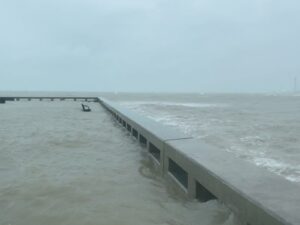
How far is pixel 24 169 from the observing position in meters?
8.77

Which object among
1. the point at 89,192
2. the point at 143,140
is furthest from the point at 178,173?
the point at 143,140

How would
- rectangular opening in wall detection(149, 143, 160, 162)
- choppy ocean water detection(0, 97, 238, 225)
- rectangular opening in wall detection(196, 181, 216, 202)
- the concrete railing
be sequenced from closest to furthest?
the concrete railing, choppy ocean water detection(0, 97, 238, 225), rectangular opening in wall detection(196, 181, 216, 202), rectangular opening in wall detection(149, 143, 160, 162)

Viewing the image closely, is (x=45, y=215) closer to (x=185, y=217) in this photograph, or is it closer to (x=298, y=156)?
(x=185, y=217)

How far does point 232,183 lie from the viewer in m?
5.09

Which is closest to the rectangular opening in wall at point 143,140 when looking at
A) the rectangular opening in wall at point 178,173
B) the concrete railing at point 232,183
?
the concrete railing at point 232,183

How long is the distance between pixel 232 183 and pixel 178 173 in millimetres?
3022

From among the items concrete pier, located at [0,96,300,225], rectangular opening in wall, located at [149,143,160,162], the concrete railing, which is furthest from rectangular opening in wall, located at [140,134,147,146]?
the concrete railing

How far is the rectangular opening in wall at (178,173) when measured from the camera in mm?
7496

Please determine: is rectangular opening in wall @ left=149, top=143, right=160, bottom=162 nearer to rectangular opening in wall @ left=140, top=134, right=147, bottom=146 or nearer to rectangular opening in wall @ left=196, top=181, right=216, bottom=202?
rectangular opening in wall @ left=140, top=134, right=147, bottom=146

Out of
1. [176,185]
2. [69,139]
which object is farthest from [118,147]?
[176,185]

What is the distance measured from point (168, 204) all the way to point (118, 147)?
6.40 meters

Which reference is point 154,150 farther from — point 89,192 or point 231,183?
point 231,183

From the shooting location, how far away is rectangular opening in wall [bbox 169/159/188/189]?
750cm

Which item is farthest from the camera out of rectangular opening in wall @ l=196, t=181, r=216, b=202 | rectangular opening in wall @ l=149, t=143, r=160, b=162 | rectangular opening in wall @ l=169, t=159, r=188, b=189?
rectangular opening in wall @ l=149, t=143, r=160, b=162
